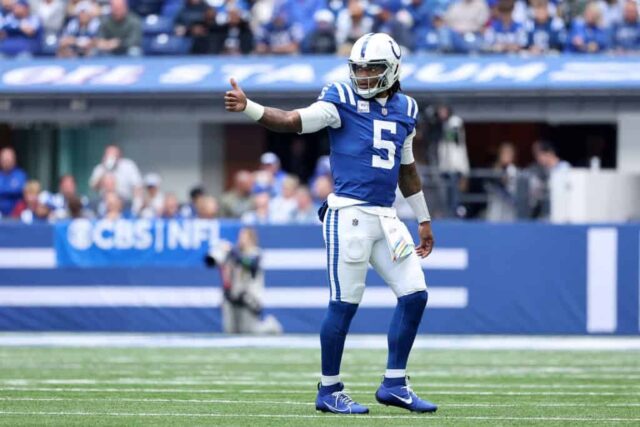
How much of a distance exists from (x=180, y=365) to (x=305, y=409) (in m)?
3.62

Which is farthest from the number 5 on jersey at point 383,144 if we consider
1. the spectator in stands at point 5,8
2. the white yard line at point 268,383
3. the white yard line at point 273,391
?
the spectator in stands at point 5,8

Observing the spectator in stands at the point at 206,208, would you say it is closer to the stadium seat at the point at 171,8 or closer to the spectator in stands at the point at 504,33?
the stadium seat at the point at 171,8

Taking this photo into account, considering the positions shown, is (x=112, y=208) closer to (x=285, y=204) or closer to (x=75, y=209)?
(x=75, y=209)

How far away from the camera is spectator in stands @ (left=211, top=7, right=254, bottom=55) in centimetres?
1905

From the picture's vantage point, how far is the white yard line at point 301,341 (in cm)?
1377

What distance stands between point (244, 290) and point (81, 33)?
5906 millimetres

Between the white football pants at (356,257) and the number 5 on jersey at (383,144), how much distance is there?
0.26 m

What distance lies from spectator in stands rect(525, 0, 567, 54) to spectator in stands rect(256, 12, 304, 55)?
2.81 meters

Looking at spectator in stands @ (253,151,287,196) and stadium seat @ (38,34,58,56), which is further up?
stadium seat @ (38,34,58,56)

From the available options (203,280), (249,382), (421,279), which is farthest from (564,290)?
(421,279)

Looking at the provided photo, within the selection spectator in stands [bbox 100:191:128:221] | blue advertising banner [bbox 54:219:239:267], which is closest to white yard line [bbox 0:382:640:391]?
blue advertising banner [bbox 54:219:239:267]

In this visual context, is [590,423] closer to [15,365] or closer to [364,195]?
[364,195]

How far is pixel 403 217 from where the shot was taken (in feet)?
51.2

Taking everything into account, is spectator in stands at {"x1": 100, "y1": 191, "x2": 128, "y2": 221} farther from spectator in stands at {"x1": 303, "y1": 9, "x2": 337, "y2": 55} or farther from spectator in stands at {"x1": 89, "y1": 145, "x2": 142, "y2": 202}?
spectator in stands at {"x1": 303, "y1": 9, "x2": 337, "y2": 55}
